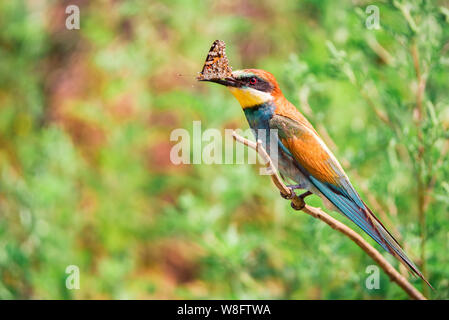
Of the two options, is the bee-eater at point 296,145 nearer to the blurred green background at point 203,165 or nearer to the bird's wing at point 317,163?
the bird's wing at point 317,163

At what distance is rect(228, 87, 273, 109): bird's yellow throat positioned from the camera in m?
1.50

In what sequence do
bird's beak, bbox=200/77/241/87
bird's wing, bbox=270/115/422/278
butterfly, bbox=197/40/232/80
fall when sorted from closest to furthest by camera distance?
butterfly, bbox=197/40/232/80 → bird's beak, bbox=200/77/241/87 → bird's wing, bbox=270/115/422/278

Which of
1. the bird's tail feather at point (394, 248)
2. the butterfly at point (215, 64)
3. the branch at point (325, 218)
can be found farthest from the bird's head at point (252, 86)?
the bird's tail feather at point (394, 248)

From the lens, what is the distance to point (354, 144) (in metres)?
2.57

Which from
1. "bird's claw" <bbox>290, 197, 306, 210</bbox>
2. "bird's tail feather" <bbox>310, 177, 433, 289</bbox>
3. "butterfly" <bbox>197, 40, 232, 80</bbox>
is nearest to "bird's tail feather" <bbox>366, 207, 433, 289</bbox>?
"bird's tail feather" <bbox>310, 177, 433, 289</bbox>

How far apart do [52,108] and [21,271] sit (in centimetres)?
213

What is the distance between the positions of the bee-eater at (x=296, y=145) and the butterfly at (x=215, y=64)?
222 mm

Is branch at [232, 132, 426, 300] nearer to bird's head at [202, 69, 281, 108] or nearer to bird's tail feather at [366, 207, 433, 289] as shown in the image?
bird's tail feather at [366, 207, 433, 289]

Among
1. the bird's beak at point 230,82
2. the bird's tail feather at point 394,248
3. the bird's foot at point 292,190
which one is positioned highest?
the bird's beak at point 230,82

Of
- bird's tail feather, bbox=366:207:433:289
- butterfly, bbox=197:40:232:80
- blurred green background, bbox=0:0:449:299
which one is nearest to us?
butterfly, bbox=197:40:232:80

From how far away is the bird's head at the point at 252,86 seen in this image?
1442mm

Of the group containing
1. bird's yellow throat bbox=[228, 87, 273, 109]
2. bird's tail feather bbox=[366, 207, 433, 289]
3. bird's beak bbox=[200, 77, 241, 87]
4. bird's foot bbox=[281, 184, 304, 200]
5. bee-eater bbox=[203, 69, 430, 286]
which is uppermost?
bird's beak bbox=[200, 77, 241, 87]

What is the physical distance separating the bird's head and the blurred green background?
11.8 inches

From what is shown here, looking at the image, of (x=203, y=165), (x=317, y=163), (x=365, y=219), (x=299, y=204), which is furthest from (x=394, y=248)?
(x=203, y=165)
